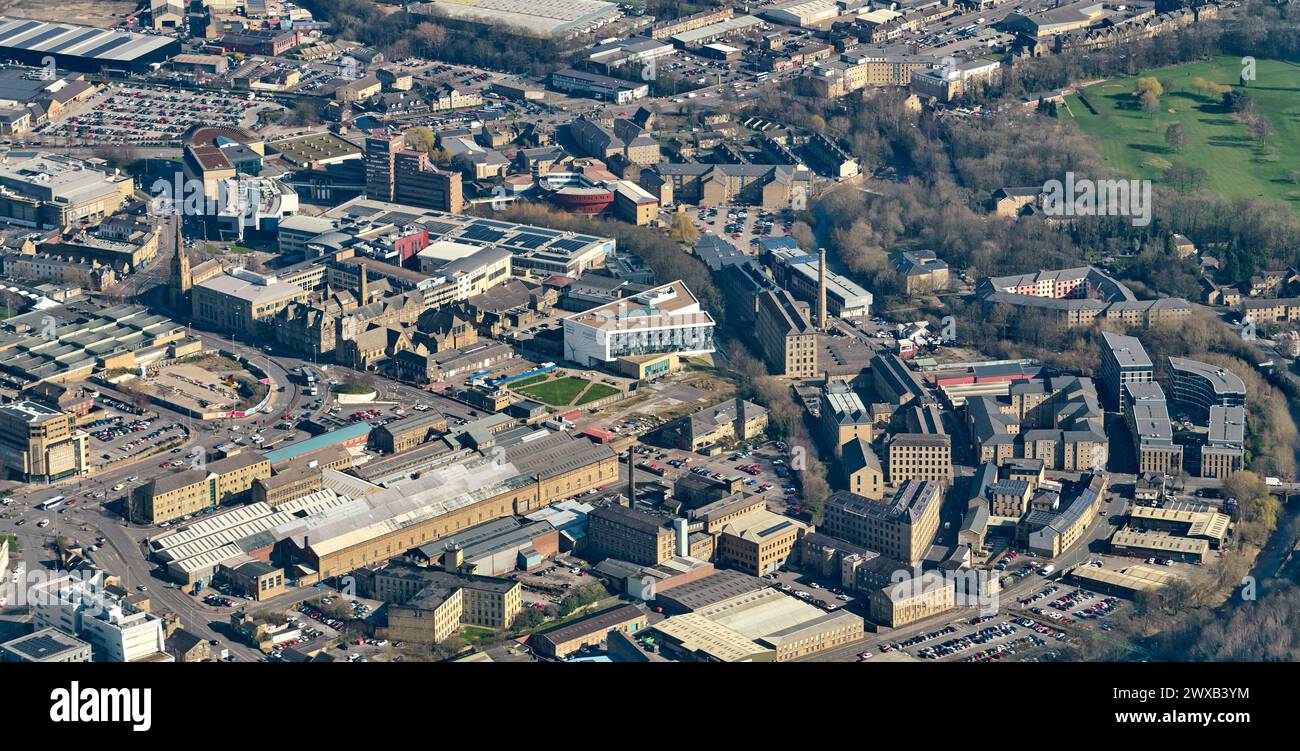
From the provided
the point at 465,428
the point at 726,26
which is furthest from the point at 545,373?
the point at 726,26

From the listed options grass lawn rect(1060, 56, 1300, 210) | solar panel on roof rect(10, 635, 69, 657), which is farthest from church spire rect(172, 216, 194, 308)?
grass lawn rect(1060, 56, 1300, 210)

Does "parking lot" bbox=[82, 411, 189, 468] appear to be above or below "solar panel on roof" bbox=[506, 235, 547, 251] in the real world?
below

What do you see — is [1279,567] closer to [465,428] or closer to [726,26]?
[465,428]

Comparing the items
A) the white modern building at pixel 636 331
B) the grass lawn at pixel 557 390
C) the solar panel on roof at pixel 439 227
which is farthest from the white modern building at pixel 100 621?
the solar panel on roof at pixel 439 227

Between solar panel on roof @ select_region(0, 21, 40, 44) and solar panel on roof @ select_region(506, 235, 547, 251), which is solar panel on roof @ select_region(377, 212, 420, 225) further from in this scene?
solar panel on roof @ select_region(0, 21, 40, 44)
